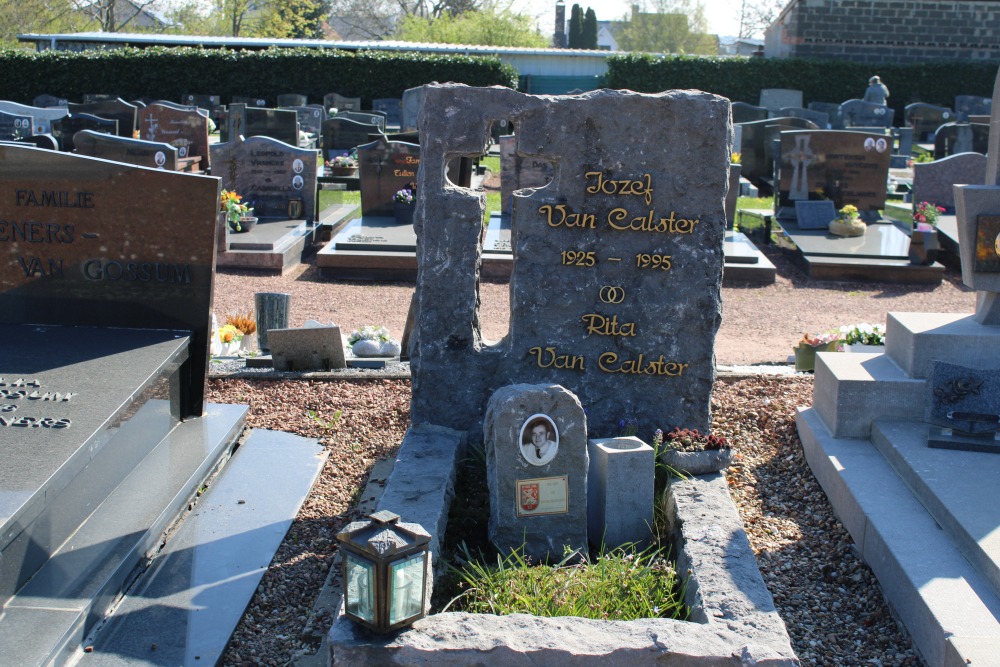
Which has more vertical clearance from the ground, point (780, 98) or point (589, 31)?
point (589, 31)

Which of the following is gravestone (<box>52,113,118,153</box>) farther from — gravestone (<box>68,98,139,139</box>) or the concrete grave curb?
the concrete grave curb

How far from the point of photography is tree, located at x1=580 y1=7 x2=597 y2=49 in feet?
190

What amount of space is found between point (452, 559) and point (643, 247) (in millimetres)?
2136

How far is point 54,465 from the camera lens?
13.6ft

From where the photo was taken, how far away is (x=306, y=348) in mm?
7516

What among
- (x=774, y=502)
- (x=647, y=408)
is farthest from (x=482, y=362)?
(x=774, y=502)

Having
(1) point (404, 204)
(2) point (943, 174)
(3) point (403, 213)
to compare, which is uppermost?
(2) point (943, 174)

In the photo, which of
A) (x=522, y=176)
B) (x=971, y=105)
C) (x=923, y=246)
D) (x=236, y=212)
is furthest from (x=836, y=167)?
(x=971, y=105)

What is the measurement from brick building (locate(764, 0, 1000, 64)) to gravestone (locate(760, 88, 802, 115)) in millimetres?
2929

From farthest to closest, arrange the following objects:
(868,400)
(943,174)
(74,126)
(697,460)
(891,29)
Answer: (891,29)
(74,126)
(943,174)
(868,400)
(697,460)

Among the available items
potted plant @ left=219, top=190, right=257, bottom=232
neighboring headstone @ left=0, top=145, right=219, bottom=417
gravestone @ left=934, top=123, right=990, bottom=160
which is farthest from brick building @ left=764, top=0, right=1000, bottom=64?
neighboring headstone @ left=0, top=145, right=219, bottom=417

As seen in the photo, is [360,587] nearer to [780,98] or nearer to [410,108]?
[410,108]

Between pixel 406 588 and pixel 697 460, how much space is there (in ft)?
7.21

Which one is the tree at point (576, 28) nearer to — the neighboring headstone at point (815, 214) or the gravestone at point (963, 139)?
the gravestone at point (963, 139)
